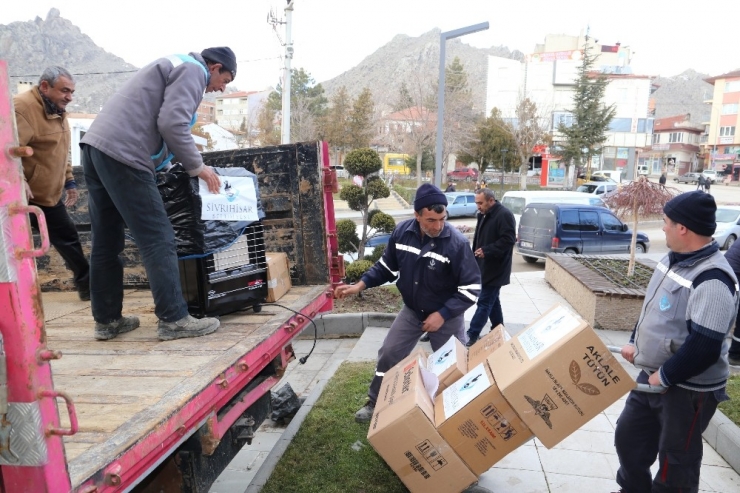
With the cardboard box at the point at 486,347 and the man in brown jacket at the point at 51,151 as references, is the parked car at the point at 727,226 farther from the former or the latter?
the man in brown jacket at the point at 51,151

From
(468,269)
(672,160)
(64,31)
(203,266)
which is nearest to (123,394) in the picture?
(203,266)

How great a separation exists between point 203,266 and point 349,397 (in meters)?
2.36

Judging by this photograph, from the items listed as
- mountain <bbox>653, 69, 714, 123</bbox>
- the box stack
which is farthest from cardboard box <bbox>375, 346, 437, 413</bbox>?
mountain <bbox>653, 69, 714, 123</bbox>

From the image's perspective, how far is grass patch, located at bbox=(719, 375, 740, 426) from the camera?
14.4ft

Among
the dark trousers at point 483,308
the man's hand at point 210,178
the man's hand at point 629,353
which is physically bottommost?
the dark trousers at point 483,308

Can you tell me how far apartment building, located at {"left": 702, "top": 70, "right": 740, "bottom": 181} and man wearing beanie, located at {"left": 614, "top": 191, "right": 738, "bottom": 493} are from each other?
72790mm

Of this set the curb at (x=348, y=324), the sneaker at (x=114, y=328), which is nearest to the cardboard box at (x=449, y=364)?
the sneaker at (x=114, y=328)

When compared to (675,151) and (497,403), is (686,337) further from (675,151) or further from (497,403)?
(675,151)

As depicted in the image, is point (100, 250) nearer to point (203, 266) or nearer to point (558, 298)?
point (203, 266)

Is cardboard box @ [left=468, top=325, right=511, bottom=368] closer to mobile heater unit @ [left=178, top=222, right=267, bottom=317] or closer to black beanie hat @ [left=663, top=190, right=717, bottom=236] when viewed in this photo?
black beanie hat @ [left=663, top=190, right=717, bottom=236]

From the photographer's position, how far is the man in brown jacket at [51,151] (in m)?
3.61

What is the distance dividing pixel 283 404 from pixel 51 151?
2.79 meters

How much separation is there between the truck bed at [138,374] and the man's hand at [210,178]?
32.1 inches

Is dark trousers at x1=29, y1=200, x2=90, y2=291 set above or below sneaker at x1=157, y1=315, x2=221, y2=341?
above
